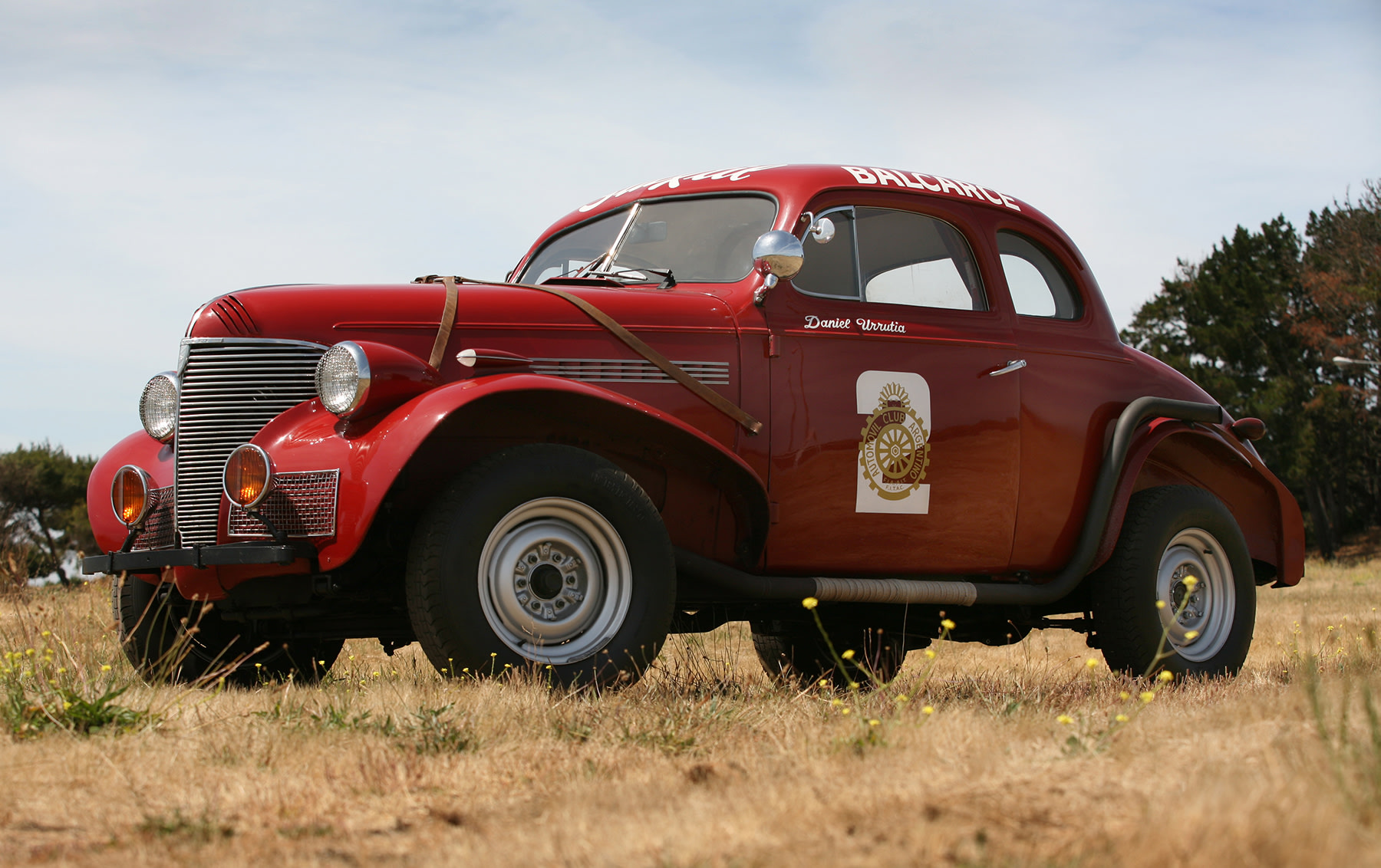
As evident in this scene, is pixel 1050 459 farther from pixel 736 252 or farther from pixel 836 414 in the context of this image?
pixel 736 252

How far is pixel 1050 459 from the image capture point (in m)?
5.42

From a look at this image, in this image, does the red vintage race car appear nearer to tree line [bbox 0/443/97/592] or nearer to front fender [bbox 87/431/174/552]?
front fender [bbox 87/431/174/552]

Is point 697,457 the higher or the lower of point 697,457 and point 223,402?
the lower

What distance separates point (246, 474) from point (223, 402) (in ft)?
1.26

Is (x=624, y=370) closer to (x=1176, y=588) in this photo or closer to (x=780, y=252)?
(x=780, y=252)

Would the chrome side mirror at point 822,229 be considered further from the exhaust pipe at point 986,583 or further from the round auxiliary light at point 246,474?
the round auxiliary light at point 246,474

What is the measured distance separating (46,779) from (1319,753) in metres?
2.92


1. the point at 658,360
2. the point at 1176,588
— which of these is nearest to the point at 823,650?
the point at 1176,588

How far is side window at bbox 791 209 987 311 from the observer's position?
510cm

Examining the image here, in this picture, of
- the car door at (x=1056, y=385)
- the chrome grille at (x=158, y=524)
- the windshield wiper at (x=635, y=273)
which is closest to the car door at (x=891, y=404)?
the car door at (x=1056, y=385)

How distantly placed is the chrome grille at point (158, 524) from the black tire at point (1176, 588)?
3908mm

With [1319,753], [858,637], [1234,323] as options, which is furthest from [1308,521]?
[1319,753]

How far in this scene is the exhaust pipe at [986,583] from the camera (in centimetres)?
448

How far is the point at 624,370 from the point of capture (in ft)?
14.9
